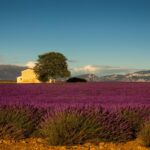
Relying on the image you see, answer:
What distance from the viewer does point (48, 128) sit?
31.4 feet

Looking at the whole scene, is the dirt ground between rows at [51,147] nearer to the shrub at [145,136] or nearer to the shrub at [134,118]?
the shrub at [145,136]

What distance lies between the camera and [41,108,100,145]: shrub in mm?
9406

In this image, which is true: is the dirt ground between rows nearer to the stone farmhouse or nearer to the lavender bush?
the lavender bush

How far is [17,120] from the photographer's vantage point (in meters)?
10.5

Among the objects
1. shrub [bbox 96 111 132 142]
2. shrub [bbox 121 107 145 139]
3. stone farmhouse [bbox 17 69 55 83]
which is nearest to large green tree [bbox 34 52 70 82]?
stone farmhouse [bbox 17 69 55 83]

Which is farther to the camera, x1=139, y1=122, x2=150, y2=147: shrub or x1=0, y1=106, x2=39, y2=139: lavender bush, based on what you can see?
x1=0, y1=106, x2=39, y2=139: lavender bush

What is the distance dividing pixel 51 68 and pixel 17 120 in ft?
261

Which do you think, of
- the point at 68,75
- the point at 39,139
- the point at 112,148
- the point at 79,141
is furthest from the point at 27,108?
the point at 68,75

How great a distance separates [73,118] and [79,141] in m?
0.49

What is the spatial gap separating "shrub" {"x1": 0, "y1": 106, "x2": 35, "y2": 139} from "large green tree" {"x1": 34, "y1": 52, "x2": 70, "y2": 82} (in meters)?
79.1

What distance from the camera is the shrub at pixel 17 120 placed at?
10.1m

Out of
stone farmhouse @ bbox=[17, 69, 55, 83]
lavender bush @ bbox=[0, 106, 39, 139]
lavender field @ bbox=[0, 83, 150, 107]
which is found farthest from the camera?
stone farmhouse @ bbox=[17, 69, 55, 83]

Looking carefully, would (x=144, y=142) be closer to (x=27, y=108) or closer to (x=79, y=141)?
(x=79, y=141)

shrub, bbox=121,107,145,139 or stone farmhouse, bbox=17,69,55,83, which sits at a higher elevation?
stone farmhouse, bbox=17,69,55,83
